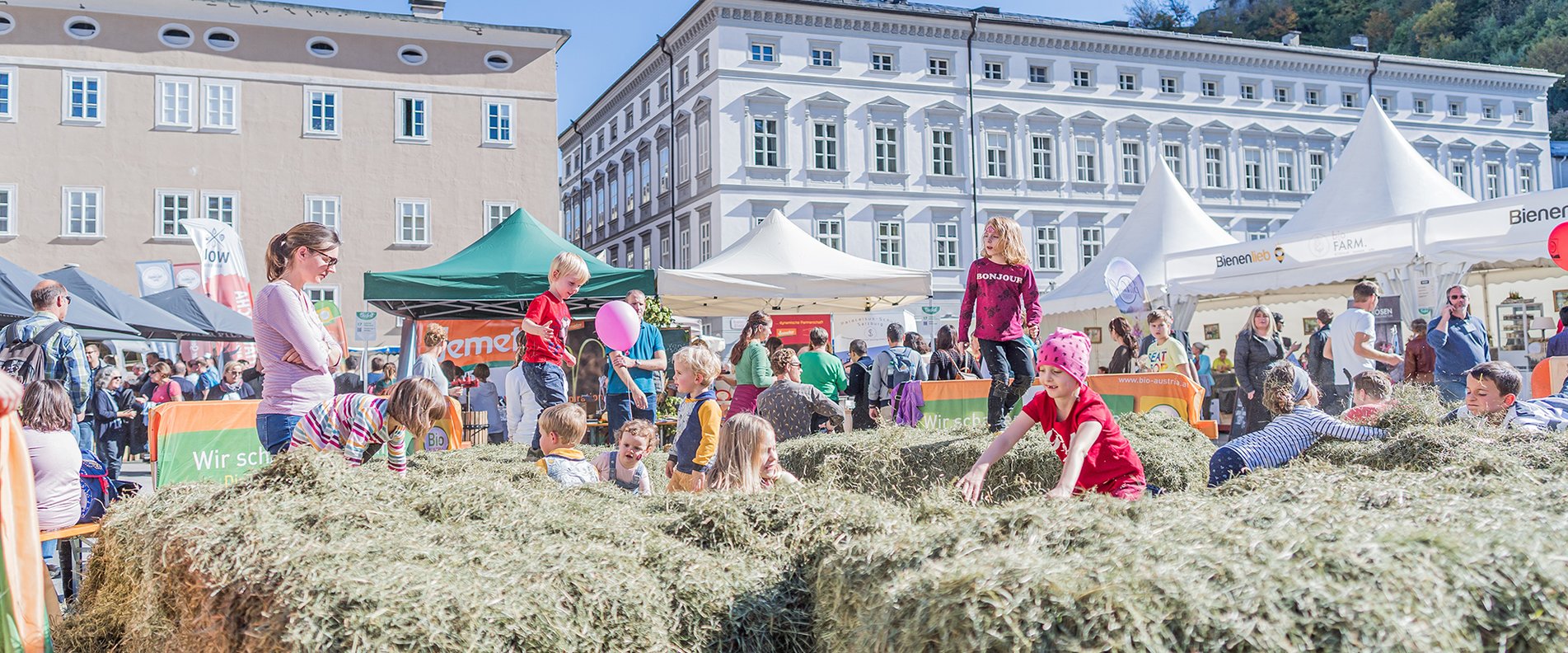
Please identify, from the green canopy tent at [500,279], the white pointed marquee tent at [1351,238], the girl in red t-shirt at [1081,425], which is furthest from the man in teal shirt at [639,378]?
the white pointed marquee tent at [1351,238]

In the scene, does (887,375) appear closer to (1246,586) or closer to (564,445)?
(564,445)

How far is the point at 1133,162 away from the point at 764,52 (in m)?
15.4

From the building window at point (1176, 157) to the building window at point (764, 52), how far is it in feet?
52.9

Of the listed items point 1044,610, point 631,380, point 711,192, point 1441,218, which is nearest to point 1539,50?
point 711,192

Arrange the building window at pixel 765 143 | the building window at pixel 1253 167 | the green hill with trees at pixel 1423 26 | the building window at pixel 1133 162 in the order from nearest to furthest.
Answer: the building window at pixel 765 143 < the building window at pixel 1133 162 < the building window at pixel 1253 167 < the green hill with trees at pixel 1423 26

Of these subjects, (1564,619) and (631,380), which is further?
(631,380)

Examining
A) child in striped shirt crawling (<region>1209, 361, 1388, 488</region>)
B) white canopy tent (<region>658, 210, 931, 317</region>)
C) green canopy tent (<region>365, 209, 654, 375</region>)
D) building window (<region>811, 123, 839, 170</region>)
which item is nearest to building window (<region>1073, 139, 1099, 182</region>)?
building window (<region>811, 123, 839, 170</region>)

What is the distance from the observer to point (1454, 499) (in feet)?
8.55

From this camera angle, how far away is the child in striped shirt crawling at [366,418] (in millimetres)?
4234

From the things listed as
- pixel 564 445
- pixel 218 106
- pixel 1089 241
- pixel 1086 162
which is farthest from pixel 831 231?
pixel 564 445

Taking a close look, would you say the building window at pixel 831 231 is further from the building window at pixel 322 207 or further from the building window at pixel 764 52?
the building window at pixel 322 207

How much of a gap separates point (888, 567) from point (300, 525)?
5.51ft

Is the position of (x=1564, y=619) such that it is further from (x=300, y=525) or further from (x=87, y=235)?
(x=87, y=235)

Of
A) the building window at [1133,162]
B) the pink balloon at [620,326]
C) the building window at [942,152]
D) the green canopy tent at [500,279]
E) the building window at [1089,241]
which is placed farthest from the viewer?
the building window at [1133,162]
